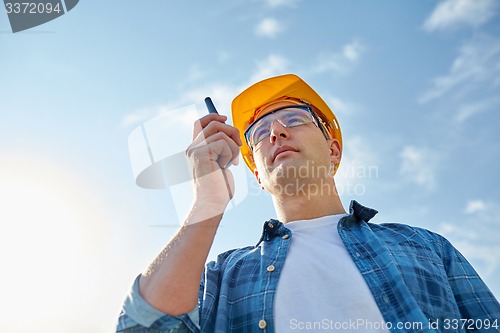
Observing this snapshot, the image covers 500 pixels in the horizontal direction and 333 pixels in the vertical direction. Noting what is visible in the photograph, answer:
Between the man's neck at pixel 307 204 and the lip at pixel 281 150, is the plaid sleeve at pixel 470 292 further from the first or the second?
the lip at pixel 281 150

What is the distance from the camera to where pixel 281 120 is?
4.86 m

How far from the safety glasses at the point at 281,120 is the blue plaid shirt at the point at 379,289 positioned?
4.57 ft

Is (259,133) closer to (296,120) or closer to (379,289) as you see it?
(296,120)

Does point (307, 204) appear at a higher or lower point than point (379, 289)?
higher

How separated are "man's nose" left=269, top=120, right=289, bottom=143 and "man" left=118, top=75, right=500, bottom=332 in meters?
0.92

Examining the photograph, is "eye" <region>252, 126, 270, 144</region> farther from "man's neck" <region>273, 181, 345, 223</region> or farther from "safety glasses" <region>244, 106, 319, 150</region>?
"man's neck" <region>273, 181, 345, 223</region>

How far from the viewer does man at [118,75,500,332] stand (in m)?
2.65

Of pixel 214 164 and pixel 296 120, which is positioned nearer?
pixel 214 164

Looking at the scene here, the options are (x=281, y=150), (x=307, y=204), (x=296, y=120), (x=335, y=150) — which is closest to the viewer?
(x=307, y=204)

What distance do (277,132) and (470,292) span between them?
2201 millimetres

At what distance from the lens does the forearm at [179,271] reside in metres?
2.60

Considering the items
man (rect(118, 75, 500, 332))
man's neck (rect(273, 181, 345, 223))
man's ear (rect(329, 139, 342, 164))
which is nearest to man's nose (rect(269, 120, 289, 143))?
man's neck (rect(273, 181, 345, 223))

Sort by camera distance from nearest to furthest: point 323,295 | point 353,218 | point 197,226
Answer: point 197,226 → point 323,295 → point 353,218

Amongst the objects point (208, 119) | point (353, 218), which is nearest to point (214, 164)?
point (208, 119)
